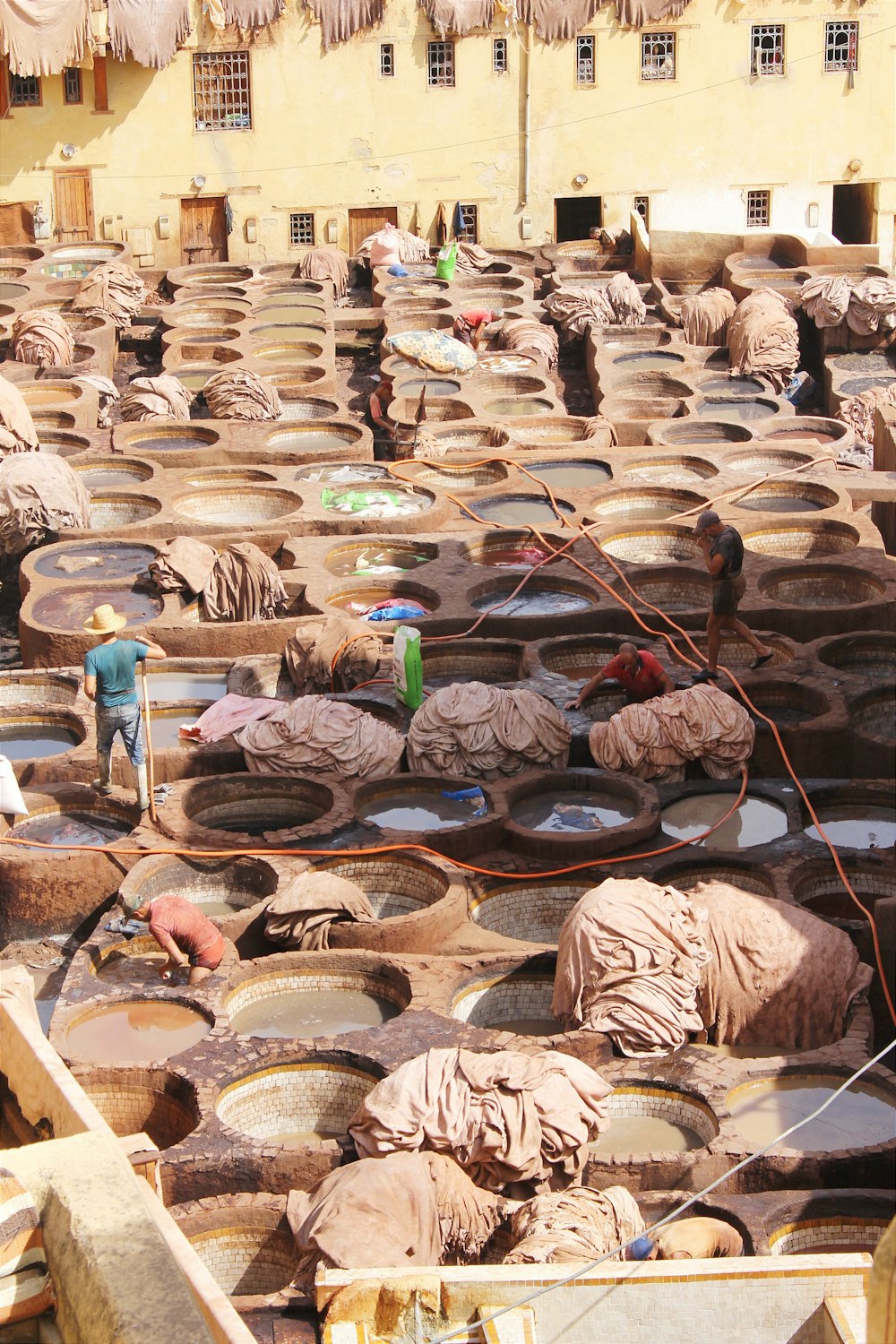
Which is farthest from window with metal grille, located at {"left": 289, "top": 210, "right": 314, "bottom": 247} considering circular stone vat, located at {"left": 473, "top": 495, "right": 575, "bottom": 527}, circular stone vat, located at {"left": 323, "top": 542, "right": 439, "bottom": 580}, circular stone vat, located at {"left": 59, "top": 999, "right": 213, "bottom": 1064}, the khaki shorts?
circular stone vat, located at {"left": 59, "top": 999, "right": 213, "bottom": 1064}

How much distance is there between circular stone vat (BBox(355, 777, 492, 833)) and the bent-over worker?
592 inches

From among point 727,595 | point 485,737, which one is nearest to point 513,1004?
point 485,737

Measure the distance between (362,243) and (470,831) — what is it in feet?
75.5

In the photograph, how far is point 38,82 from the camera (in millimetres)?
33312

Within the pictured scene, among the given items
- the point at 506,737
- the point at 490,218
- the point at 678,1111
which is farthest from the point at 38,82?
the point at 678,1111

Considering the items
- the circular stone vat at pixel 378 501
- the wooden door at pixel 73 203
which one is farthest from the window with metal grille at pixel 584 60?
the circular stone vat at pixel 378 501

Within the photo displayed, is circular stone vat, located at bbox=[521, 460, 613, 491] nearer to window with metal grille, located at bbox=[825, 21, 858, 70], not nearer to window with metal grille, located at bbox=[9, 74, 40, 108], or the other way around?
window with metal grille, located at bbox=[825, 21, 858, 70]

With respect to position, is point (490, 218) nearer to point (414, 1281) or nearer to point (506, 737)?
point (506, 737)

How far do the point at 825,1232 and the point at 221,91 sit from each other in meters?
28.4

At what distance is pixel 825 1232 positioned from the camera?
30.1 ft

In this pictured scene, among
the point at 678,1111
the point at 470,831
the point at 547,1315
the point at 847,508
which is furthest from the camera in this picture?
the point at 847,508

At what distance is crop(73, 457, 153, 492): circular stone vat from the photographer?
21375mm

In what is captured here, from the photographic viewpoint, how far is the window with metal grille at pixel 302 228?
112ft

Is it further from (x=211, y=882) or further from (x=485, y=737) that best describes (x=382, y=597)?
(x=211, y=882)
